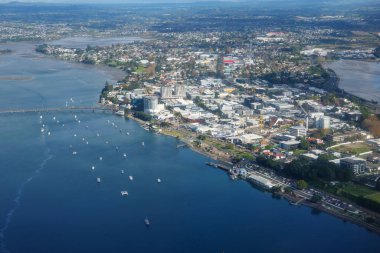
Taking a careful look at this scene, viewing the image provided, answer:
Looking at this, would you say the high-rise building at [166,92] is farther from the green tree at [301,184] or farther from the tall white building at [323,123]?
the green tree at [301,184]

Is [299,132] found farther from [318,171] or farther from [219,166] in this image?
[318,171]

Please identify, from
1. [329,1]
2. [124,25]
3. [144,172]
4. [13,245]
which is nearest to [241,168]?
[144,172]

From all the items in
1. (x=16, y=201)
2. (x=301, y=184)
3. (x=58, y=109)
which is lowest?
(x=58, y=109)

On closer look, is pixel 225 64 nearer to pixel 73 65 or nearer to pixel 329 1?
pixel 73 65

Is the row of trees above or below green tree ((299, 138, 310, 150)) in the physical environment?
above

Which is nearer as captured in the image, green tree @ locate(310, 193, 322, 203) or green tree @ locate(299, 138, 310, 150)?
green tree @ locate(310, 193, 322, 203)

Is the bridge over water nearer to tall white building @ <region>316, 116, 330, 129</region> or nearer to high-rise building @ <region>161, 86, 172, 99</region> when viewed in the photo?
high-rise building @ <region>161, 86, 172, 99</region>

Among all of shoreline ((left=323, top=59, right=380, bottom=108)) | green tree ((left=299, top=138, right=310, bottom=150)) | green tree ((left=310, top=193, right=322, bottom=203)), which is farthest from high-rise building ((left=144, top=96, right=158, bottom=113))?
green tree ((left=310, top=193, right=322, bottom=203))

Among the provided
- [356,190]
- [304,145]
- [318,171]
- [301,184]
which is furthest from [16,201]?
[304,145]
